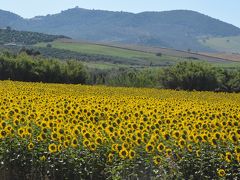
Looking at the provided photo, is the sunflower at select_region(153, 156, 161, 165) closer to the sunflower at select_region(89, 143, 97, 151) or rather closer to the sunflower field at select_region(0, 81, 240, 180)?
the sunflower field at select_region(0, 81, 240, 180)

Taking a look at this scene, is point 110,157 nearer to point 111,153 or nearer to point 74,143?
point 111,153

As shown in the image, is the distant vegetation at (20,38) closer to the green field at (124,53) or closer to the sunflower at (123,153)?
the green field at (124,53)

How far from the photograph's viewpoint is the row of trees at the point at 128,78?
56969 mm

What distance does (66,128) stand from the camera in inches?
482

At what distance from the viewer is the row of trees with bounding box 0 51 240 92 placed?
187 ft

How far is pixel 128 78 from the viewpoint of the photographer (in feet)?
211

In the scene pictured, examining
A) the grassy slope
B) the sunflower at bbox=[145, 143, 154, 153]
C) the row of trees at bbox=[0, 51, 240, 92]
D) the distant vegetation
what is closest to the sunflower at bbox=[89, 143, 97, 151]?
the sunflower at bbox=[145, 143, 154, 153]


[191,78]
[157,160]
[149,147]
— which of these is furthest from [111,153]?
[191,78]

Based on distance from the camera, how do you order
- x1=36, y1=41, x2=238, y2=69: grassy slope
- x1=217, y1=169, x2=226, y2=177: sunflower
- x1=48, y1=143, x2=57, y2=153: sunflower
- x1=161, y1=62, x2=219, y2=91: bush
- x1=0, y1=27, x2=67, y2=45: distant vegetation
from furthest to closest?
x1=0, y1=27, x2=67, y2=45: distant vegetation < x1=36, y1=41, x2=238, y2=69: grassy slope < x1=161, y1=62, x2=219, y2=91: bush < x1=48, y1=143, x2=57, y2=153: sunflower < x1=217, y1=169, x2=226, y2=177: sunflower

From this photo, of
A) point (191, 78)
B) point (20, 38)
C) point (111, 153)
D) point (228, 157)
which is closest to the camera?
point (228, 157)

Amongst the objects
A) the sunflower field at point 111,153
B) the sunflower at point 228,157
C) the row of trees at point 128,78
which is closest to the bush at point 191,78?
the row of trees at point 128,78

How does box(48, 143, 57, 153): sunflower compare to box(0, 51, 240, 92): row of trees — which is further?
box(0, 51, 240, 92): row of trees

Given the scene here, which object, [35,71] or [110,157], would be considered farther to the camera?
[35,71]

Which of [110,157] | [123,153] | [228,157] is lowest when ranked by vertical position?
[110,157]
